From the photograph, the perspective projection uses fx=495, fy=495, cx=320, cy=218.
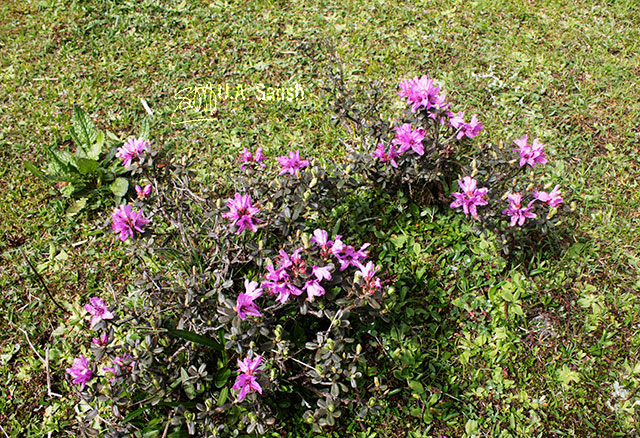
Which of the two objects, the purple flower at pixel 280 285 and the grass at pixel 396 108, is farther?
the grass at pixel 396 108

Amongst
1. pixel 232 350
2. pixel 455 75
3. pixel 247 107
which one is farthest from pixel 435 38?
pixel 232 350

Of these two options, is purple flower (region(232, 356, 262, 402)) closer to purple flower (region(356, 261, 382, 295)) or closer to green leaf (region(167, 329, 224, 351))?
green leaf (region(167, 329, 224, 351))

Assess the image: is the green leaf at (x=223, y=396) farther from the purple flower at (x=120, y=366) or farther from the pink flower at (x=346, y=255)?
the pink flower at (x=346, y=255)

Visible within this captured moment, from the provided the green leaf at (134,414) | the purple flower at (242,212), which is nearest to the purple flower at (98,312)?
the green leaf at (134,414)

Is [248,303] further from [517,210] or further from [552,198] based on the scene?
[552,198]

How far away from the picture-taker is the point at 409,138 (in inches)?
103

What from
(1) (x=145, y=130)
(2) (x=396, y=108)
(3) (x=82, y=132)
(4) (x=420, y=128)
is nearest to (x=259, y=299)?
A: (4) (x=420, y=128)

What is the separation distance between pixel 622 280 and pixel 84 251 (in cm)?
320

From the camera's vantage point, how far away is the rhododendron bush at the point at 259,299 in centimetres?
209

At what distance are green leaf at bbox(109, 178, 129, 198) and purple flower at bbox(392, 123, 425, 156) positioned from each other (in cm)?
178

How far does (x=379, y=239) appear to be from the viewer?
118 inches

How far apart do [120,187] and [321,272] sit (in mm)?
1819

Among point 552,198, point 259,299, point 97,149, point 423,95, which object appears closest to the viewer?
point 259,299

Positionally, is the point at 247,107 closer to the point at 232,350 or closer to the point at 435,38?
the point at 435,38
